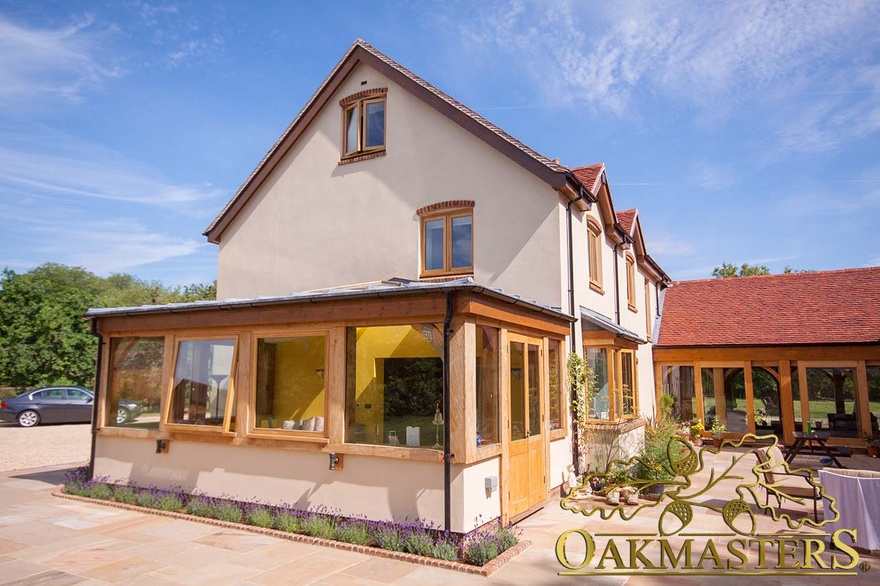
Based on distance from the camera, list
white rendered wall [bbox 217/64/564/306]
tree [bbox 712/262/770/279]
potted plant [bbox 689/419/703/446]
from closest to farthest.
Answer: white rendered wall [bbox 217/64/564/306]
potted plant [bbox 689/419/703/446]
tree [bbox 712/262/770/279]

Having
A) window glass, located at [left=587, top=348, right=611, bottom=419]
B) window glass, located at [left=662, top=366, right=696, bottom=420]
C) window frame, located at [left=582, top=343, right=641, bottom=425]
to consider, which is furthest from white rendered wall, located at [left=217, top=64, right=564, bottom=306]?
window glass, located at [left=662, top=366, right=696, bottom=420]

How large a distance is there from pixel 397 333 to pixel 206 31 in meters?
8.57

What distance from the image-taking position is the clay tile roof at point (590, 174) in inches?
542

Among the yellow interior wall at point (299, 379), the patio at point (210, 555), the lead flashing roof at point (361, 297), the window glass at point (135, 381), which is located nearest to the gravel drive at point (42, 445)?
the window glass at point (135, 381)

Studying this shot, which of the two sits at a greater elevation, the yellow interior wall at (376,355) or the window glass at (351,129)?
the window glass at (351,129)

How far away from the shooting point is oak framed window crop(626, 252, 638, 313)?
60.5 ft

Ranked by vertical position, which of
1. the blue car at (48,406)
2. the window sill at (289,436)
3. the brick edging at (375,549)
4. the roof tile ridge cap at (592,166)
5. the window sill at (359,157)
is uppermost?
the window sill at (359,157)

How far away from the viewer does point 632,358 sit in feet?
54.4

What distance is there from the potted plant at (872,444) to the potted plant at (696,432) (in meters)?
4.82

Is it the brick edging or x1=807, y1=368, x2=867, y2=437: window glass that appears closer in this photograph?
the brick edging

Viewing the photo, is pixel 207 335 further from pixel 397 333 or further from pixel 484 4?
pixel 484 4

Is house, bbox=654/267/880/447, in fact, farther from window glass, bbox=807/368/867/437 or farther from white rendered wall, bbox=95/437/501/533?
white rendered wall, bbox=95/437/501/533

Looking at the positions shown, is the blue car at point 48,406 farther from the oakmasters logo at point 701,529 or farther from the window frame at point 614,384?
the oakmasters logo at point 701,529

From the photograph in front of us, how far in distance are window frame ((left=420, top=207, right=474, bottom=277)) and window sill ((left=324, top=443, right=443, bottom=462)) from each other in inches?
204
